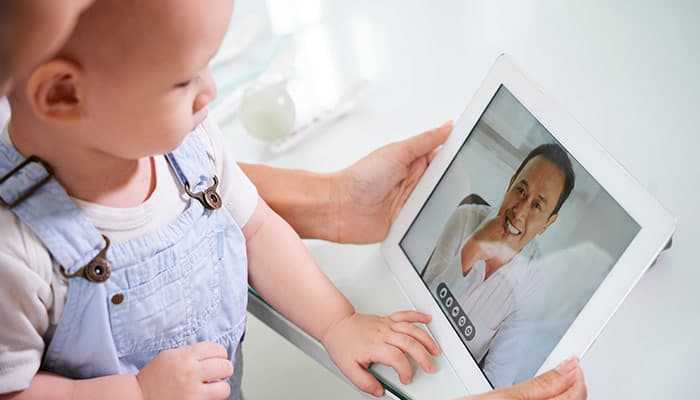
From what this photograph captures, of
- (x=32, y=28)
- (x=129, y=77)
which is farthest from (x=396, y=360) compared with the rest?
(x=32, y=28)

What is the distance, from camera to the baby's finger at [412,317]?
678 mm

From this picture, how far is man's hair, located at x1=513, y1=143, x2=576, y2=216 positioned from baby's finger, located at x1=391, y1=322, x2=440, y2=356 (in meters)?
0.16

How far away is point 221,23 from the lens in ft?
1.54

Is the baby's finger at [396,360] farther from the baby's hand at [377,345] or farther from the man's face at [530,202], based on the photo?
the man's face at [530,202]

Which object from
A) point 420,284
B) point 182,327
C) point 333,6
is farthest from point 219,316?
point 333,6

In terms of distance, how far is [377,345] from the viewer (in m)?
0.67

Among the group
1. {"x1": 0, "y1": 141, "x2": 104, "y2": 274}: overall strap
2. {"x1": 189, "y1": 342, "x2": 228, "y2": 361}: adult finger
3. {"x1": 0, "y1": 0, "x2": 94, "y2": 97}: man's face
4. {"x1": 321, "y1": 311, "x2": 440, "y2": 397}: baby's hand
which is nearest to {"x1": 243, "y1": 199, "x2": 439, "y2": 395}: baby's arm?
{"x1": 321, "y1": 311, "x2": 440, "y2": 397}: baby's hand

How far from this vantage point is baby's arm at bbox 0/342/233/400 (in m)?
0.58

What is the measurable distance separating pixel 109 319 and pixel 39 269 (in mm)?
76

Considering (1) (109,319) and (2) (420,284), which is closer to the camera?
(1) (109,319)

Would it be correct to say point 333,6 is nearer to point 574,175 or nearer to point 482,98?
point 482,98

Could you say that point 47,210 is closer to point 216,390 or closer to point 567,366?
point 216,390

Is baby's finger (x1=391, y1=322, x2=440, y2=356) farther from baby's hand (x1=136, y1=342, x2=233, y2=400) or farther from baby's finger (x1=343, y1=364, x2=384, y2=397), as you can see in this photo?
baby's hand (x1=136, y1=342, x2=233, y2=400)

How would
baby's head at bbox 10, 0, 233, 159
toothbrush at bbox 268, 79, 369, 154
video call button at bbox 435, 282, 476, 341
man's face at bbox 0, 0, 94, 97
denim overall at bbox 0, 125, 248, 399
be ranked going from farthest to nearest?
toothbrush at bbox 268, 79, 369, 154
video call button at bbox 435, 282, 476, 341
denim overall at bbox 0, 125, 248, 399
baby's head at bbox 10, 0, 233, 159
man's face at bbox 0, 0, 94, 97
